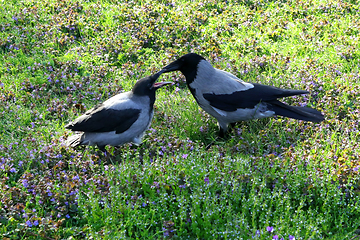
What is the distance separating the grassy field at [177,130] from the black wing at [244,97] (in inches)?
16.9

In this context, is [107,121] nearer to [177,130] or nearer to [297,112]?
[177,130]

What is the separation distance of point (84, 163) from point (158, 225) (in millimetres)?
1363

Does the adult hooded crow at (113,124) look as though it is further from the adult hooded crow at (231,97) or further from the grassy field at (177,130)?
the adult hooded crow at (231,97)

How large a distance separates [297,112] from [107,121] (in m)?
2.61

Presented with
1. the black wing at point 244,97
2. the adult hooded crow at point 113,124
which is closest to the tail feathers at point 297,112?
the black wing at point 244,97

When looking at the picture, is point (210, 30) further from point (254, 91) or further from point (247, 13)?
point (254, 91)

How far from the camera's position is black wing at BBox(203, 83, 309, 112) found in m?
5.78

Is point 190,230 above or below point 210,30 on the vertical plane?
below

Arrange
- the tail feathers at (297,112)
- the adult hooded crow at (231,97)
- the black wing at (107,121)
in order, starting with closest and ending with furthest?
the black wing at (107,121), the tail feathers at (297,112), the adult hooded crow at (231,97)

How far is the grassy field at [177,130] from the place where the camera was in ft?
13.5

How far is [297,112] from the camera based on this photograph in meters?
5.60

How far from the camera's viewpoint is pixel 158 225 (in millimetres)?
4211

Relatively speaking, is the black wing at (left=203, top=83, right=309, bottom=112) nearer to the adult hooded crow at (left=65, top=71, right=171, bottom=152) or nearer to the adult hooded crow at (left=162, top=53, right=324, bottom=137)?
the adult hooded crow at (left=162, top=53, right=324, bottom=137)

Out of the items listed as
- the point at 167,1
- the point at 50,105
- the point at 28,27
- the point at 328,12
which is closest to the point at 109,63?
the point at 50,105
